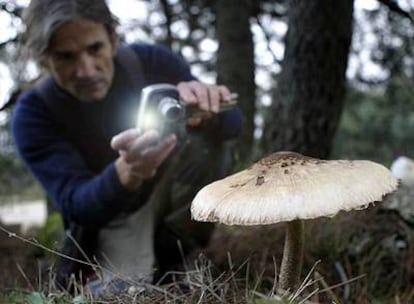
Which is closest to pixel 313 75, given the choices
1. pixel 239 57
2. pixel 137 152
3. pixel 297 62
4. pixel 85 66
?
pixel 297 62

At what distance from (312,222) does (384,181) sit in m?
1.34

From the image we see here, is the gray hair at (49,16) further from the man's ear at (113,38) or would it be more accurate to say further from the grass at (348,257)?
the grass at (348,257)

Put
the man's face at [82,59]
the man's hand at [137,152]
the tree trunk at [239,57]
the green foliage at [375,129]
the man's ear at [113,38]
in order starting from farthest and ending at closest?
the green foliage at [375,129] < the tree trunk at [239,57] < the man's ear at [113,38] < the man's face at [82,59] < the man's hand at [137,152]

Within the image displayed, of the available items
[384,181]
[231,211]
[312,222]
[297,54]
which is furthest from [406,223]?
[231,211]

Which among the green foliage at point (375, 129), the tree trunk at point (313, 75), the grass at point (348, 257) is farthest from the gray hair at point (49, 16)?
the green foliage at point (375, 129)

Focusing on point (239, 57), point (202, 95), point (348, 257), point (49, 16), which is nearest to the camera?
point (202, 95)

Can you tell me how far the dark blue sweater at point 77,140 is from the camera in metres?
2.21

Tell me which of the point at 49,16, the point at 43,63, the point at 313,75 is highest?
the point at 49,16

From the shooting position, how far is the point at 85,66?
87.9 inches

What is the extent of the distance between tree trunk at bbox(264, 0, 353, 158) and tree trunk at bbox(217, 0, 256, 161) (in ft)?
4.35

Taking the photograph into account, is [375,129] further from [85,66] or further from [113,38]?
[85,66]

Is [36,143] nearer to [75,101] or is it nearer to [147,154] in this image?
[75,101]

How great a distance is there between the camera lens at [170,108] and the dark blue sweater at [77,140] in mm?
517

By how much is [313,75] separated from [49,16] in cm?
137
